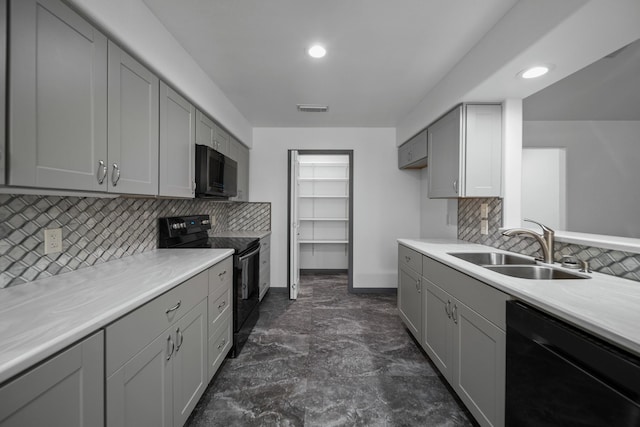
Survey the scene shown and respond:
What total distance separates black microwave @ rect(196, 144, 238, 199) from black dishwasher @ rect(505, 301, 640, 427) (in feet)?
7.18

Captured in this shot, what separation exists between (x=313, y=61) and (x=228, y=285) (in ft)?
6.26

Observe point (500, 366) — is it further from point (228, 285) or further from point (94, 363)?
point (228, 285)

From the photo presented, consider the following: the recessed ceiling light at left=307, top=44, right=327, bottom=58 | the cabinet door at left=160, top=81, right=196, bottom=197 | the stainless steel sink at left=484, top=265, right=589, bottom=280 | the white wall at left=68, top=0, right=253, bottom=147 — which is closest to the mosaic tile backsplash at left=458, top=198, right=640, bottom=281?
the stainless steel sink at left=484, top=265, right=589, bottom=280

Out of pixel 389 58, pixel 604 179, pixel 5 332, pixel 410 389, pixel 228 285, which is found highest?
pixel 389 58

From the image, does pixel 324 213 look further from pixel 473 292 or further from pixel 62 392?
pixel 62 392

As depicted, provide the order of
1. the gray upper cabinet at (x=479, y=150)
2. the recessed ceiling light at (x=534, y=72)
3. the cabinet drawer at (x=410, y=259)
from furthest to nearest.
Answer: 1. the cabinet drawer at (x=410, y=259)
2. the gray upper cabinet at (x=479, y=150)
3. the recessed ceiling light at (x=534, y=72)

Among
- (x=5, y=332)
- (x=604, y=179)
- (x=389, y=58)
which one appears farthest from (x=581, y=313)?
(x=604, y=179)

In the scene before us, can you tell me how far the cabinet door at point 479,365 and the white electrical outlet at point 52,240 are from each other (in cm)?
220

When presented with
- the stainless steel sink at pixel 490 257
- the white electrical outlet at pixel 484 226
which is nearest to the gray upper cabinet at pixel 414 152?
the white electrical outlet at pixel 484 226

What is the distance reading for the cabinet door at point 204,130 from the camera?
220 centimetres

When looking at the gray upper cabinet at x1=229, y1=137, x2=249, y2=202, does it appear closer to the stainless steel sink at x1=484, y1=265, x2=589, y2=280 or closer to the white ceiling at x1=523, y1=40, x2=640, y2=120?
the stainless steel sink at x1=484, y1=265, x2=589, y2=280

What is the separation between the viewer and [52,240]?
4.17 ft

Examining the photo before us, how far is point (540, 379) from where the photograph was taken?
3.29 ft

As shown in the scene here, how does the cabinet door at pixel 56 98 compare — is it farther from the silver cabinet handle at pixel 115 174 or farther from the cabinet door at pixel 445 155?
the cabinet door at pixel 445 155
